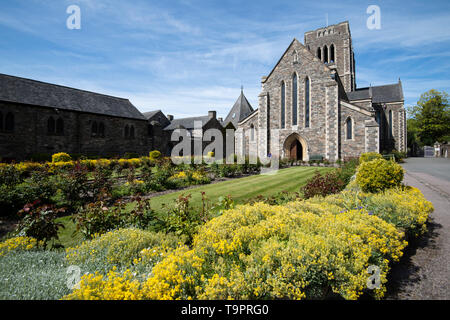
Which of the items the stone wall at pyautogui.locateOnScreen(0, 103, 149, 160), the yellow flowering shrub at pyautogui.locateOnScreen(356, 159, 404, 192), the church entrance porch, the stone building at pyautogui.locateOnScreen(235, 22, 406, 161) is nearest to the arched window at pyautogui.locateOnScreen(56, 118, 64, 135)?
A: the stone wall at pyautogui.locateOnScreen(0, 103, 149, 160)

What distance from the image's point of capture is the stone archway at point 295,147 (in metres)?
24.7

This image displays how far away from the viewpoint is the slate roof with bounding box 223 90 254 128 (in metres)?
33.5


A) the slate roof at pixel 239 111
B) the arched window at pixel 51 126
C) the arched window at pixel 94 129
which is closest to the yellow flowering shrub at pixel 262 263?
the arched window at pixel 51 126

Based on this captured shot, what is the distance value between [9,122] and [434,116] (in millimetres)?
66592

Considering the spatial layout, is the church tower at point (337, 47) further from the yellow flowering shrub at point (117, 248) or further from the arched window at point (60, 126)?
the yellow flowering shrub at point (117, 248)

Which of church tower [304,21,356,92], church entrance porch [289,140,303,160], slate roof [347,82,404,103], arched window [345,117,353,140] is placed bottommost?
church entrance porch [289,140,303,160]

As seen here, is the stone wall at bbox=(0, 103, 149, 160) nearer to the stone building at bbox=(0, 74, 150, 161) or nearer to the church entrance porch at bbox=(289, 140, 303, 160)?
the stone building at bbox=(0, 74, 150, 161)

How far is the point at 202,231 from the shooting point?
3.98m

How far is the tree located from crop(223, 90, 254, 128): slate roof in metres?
38.0

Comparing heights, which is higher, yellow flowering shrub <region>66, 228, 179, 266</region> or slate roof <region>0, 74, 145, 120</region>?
slate roof <region>0, 74, 145, 120</region>

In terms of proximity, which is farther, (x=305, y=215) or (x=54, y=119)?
(x=54, y=119)
